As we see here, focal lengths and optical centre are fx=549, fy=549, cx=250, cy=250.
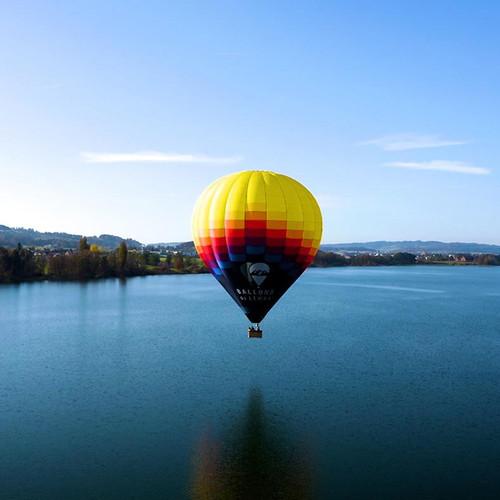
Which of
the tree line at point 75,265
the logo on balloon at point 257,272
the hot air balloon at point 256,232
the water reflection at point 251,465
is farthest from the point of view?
the tree line at point 75,265

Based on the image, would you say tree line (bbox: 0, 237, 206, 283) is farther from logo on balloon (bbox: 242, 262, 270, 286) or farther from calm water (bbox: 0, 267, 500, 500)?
logo on balloon (bbox: 242, 262, 270, 286)

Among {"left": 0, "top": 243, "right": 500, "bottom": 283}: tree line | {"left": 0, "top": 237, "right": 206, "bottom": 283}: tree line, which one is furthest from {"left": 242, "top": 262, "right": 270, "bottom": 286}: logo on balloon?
{"left": 0, "top": 237, "right": 206, "bottom": 283}: tree line

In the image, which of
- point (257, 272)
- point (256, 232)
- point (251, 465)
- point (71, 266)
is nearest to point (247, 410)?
point (251, 465)

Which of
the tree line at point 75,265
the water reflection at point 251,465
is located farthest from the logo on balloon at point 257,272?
the tree line at point 75,265

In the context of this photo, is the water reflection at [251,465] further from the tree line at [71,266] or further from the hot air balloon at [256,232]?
the tree line at [71,266]

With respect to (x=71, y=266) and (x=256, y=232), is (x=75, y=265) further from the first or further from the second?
(x=256, y=232)

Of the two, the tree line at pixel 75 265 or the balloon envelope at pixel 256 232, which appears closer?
the balloon envelope at pixel 256 232

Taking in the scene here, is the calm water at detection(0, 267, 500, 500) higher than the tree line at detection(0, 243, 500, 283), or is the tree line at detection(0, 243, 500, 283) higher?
the tree line at detection(0, 243, 500, 283)
